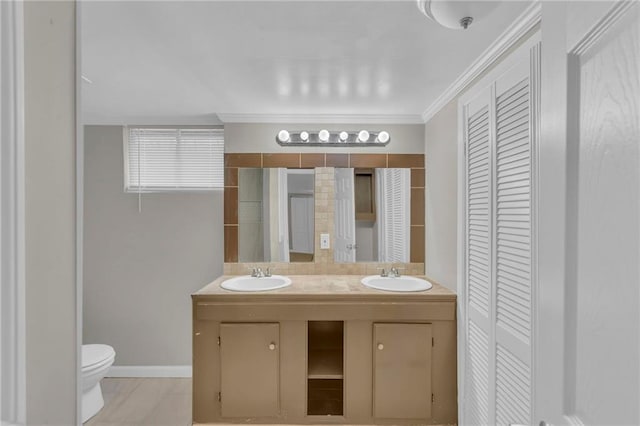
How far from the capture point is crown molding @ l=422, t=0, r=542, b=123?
1.37 meters

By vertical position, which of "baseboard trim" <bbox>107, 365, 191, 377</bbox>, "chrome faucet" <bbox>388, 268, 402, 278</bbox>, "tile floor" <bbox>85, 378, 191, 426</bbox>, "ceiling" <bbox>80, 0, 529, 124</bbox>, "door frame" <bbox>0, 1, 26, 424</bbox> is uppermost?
"ceiling" <bbox>80, 0, 529, 124</bbox>

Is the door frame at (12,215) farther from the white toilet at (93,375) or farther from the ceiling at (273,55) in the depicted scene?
the white toilet at (93,375)

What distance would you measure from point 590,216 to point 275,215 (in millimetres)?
2541

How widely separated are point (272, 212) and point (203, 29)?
64.7 inches

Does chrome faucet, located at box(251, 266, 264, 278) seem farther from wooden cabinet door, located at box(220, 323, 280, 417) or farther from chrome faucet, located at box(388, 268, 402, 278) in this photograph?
chrome faucet, located at box(388, 268, 402, 278)

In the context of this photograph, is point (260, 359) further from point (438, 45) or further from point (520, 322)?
point (438, 45)

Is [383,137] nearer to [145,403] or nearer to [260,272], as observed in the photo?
[260,272]

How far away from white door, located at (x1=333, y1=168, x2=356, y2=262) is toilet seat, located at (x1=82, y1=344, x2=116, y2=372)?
5.98 feet

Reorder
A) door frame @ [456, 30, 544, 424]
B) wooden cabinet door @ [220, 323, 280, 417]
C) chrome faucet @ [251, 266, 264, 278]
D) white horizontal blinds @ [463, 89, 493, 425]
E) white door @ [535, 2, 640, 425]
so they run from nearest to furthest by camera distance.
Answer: white door @ [535, 2, 640, 425], door frame @ [456, 30, 544, 424], white horizontal blinds @ [463, 89, 493, 425], wooden cabinet door @ [220, 323, 280, 417], chrome faucet @ [251, 266, 264, 278]

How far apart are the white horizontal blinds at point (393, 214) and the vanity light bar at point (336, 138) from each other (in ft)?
0.89

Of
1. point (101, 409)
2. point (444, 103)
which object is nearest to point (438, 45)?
point (444, 103)

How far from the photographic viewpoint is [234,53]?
1.74 meters

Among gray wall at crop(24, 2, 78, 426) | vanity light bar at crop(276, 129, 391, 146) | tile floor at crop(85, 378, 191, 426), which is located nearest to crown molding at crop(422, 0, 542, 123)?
vanity light bar at crop(276, 129, 391, 146)

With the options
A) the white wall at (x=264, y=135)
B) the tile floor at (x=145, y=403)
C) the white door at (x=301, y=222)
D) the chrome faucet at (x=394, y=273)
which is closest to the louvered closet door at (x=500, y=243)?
the chrome faucet at (x=394, y=273)
